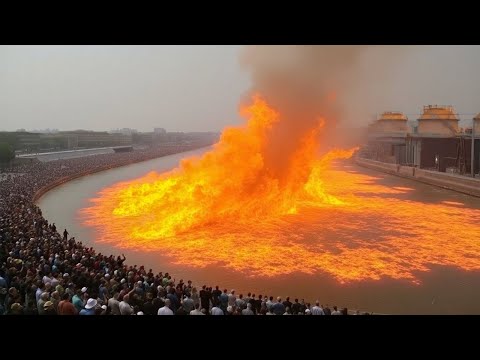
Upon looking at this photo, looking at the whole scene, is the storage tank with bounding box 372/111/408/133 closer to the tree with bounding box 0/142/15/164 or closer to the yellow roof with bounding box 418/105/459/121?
the yellow roof with bounding box 418/105/459/121

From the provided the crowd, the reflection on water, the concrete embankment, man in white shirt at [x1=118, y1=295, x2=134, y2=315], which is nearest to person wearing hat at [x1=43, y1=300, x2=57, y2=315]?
the crowd

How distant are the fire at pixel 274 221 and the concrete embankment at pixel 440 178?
5.78 m

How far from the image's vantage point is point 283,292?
12625 mm

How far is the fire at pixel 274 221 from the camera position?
15648mm

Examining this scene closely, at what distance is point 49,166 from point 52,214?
28.5m

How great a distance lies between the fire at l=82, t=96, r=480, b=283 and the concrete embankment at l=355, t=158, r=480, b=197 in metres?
5.78

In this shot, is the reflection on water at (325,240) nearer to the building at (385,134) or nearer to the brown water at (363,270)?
the brown water at (363,270)

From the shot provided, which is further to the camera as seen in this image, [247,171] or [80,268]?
[247,171]

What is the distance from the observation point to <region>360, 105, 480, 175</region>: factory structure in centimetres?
4447

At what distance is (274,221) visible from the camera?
22266 mm

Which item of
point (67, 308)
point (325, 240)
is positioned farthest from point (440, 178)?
point (67, 308)
